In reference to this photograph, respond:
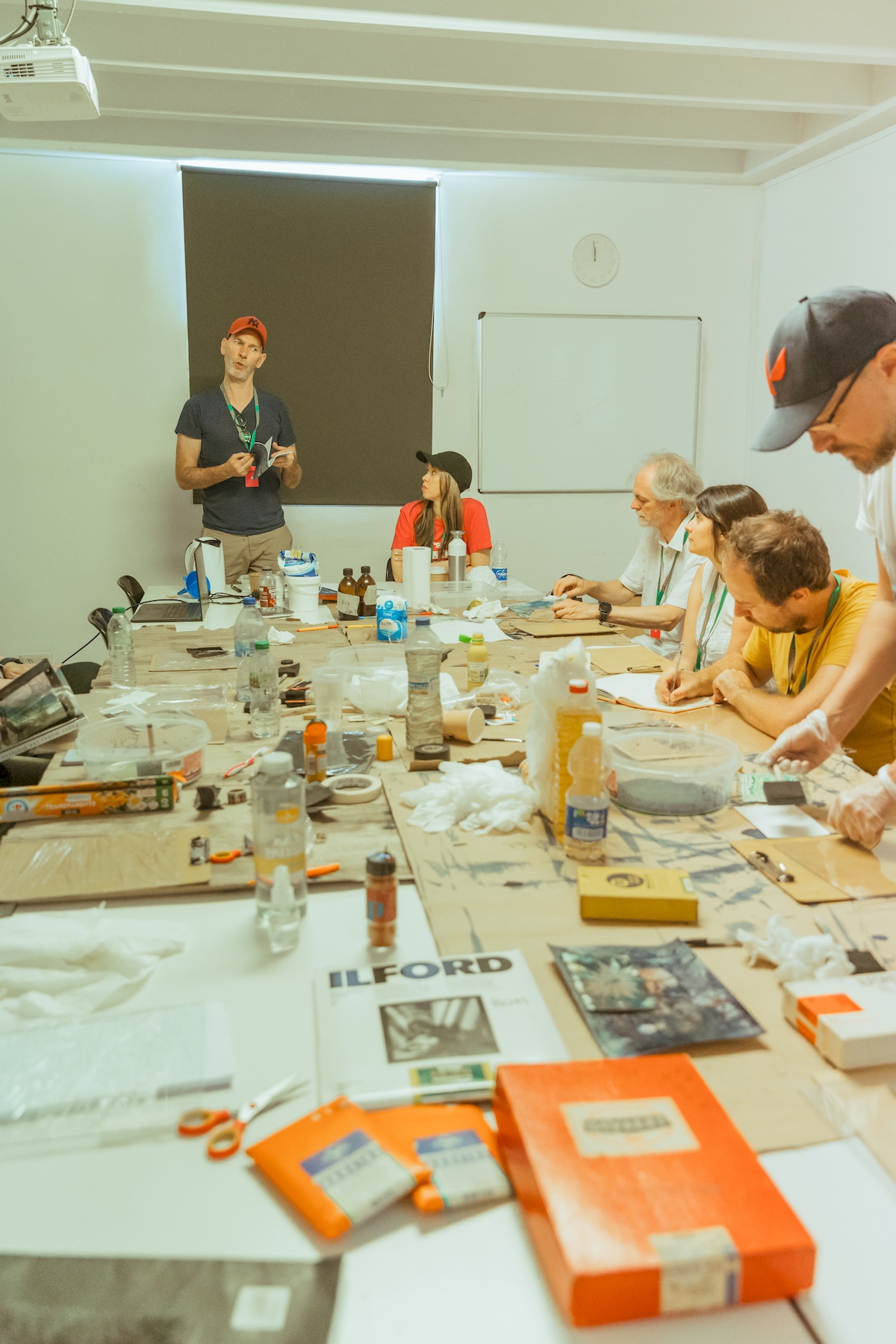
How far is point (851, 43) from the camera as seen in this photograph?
3932mm

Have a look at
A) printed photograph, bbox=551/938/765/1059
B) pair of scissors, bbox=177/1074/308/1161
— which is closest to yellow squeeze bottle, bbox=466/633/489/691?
printed photograph, bbox=551/938/765/1059

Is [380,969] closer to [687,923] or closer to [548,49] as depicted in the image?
[687,923]

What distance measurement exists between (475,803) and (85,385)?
14.1ft

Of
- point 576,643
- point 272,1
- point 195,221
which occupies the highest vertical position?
point 272,1

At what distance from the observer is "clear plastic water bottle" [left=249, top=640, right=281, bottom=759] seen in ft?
6.89

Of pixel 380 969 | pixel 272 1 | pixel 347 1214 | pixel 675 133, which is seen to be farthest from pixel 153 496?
pixel 347 1214

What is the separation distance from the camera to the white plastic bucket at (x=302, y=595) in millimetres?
3568

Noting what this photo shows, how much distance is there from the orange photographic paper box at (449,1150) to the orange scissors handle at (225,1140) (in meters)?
0.13

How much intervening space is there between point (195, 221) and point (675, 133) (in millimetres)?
2668

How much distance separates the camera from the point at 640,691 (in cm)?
246

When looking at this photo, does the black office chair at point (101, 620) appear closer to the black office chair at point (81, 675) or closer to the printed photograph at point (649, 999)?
the black office chair at point (81, 675)

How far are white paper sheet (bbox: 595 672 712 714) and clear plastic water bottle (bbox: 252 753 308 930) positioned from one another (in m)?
1.26

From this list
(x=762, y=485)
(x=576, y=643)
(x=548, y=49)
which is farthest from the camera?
(x=762, y=485)

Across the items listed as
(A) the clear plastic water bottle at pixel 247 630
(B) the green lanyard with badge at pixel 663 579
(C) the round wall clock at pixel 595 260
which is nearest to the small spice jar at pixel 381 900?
(A) the clear plastic water bottle at pixel 247 630
